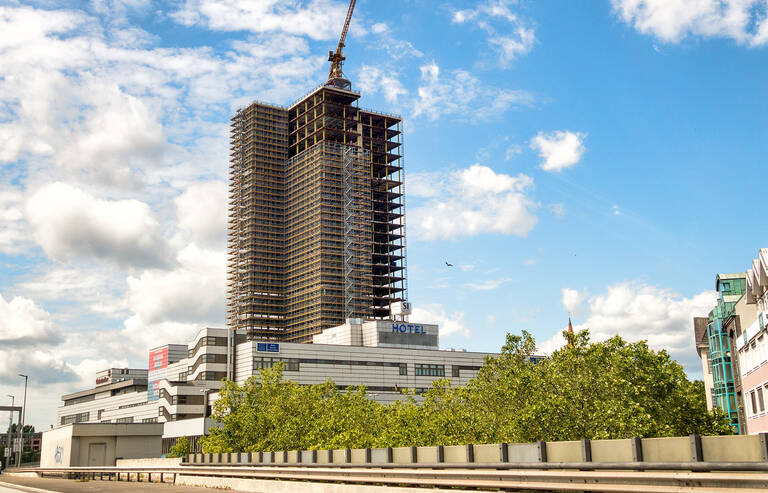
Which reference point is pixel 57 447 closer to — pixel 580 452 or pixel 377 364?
pixel 377 364

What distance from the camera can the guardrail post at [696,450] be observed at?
47.1ft

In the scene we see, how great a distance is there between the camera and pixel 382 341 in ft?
528

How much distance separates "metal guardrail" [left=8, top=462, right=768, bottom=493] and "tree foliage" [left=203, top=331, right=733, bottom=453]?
1096 cm

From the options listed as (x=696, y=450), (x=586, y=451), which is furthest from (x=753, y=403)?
(x=696, y=450)

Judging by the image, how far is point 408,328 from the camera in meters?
166

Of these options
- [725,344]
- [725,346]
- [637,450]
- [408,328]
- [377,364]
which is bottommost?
[637,450]

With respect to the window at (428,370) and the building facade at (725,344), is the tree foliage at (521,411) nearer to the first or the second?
the building facade at (725,344)

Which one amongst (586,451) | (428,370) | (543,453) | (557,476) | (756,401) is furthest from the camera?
(428,370)

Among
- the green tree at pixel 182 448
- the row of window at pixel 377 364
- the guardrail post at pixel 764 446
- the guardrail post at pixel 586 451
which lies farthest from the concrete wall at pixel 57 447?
the guardrail post at pixel 764 446

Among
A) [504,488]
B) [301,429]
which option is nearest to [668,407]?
[301,429]

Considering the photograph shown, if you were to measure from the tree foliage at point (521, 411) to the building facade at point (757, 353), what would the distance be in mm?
2739

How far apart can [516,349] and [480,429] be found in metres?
20.7

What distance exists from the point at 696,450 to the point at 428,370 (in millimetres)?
134588

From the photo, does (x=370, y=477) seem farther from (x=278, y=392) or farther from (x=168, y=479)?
(x=278, y=392)
